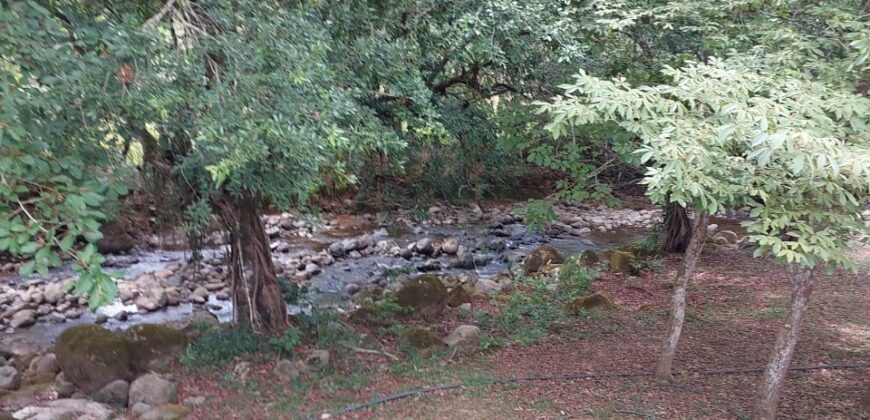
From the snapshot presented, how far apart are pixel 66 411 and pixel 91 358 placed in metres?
0.72

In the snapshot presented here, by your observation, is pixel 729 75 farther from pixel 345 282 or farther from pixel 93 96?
pixel 345 282

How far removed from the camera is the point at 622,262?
10.2 m

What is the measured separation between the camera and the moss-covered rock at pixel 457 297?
27.3 feet

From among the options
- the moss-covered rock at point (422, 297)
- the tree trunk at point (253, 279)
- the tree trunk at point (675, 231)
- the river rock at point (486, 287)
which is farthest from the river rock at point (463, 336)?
the tree trunk at point (675, 231)

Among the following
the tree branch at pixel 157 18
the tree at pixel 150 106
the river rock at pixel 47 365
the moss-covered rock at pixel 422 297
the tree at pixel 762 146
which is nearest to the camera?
the tree at pixel 150 106

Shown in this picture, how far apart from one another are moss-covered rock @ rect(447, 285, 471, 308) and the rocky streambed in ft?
3.60

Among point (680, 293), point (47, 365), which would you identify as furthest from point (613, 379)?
point (47, 365)

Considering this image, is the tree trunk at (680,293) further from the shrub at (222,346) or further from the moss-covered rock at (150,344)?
the moss-covered rock at (150,344)

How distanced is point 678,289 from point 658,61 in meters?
2.34

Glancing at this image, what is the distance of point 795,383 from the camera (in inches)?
220

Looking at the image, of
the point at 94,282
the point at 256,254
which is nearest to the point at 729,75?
the point at 94,282

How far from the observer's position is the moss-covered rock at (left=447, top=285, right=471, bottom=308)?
27.3 feet

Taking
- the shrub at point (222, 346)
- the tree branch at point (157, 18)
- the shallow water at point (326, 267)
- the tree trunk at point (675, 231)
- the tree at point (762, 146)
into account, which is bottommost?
the shallow water at point (326, 267)

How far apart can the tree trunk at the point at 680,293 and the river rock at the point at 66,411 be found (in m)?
4.66
